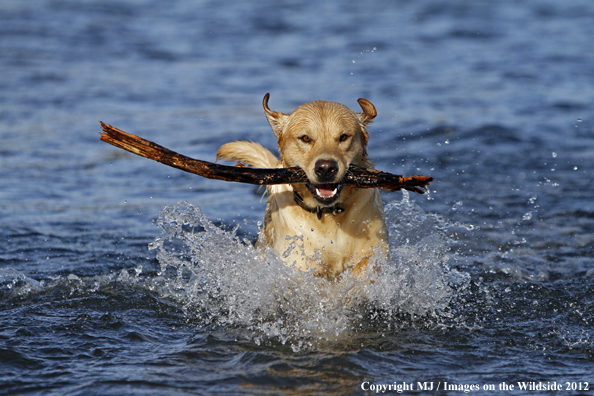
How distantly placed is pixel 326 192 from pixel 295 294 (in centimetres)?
90

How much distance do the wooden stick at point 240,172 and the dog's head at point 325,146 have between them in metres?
0.12

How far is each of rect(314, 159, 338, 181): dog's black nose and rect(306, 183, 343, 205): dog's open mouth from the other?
14cm

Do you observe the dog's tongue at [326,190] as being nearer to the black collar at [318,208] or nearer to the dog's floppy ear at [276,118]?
the black collar at [318,208]

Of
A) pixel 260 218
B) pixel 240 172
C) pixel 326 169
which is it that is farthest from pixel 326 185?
pixel 260 218

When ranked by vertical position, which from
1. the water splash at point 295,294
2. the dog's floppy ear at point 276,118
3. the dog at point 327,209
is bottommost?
the water splash at point 295,294

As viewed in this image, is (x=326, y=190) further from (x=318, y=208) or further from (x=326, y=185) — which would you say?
(x=318, y=208)

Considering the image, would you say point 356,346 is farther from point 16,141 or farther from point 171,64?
point 171,64

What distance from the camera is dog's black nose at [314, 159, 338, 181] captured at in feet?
15.1

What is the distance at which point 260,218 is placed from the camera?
826cm

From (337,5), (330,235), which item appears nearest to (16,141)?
(330,235)

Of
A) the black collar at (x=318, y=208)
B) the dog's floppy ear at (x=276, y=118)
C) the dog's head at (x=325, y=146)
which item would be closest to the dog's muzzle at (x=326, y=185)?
the dog's head at (x=325, y=146)

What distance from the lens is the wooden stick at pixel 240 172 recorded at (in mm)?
4551

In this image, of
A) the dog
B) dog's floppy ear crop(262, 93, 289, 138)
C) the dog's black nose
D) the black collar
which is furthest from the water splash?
dog's floppy ear crop(262, 93, 289, 138)

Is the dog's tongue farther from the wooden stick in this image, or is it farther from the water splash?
the water splash
